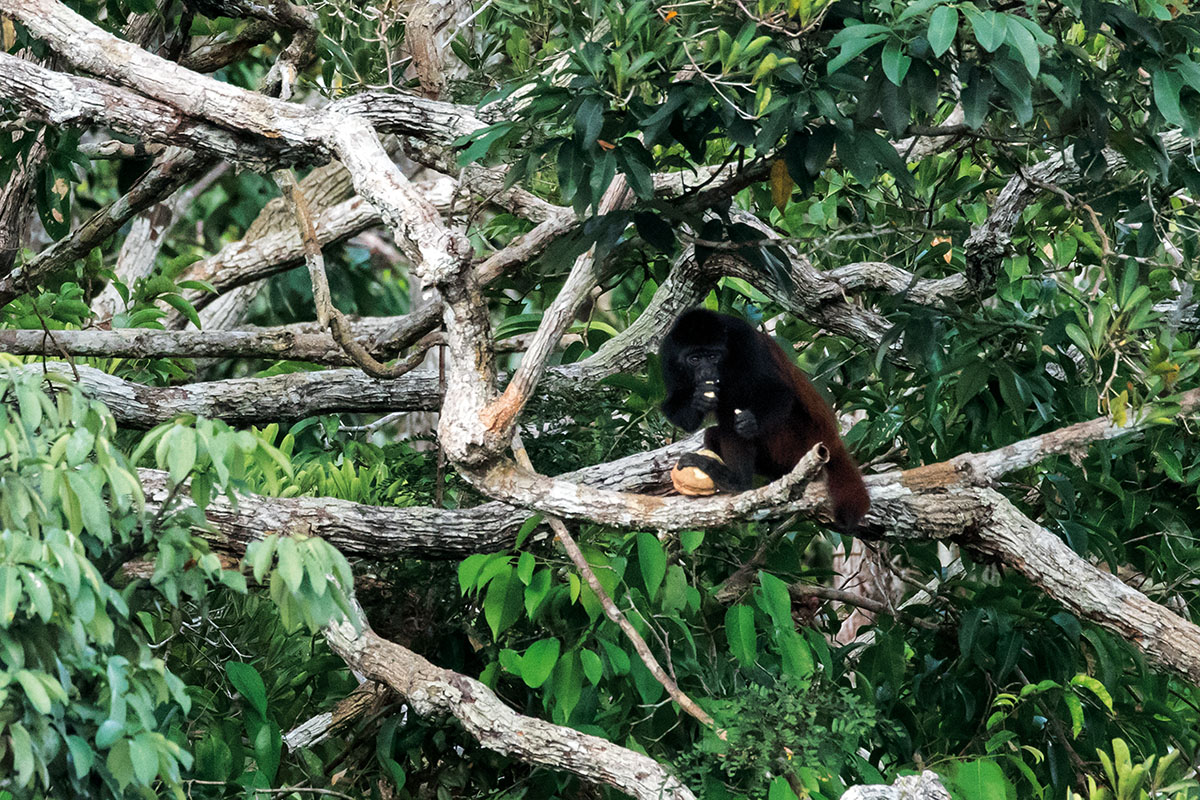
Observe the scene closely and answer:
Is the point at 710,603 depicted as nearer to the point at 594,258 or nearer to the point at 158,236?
the point at 594,258

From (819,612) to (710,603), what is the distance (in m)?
0.81

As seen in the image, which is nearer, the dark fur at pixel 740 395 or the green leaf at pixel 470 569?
the green leaf at pixel 470 569

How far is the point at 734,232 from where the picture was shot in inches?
191

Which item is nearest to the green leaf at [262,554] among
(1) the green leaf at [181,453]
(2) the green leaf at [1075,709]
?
(1) the green leaf at [181,453]

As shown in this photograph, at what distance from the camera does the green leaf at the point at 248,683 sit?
4.71 metres

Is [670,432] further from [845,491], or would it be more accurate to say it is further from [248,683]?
[248,683]

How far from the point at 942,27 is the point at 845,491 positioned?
1.68 meters

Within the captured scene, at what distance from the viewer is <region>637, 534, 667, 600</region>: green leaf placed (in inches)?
180

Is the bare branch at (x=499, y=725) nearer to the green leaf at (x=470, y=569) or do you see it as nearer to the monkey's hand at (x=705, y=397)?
the green leaf at (x=470, y=569)

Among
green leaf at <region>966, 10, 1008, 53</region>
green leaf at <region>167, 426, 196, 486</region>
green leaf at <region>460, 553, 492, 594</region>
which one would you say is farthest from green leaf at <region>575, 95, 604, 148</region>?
green leaf at <region>460, 553, 492, 594</region>

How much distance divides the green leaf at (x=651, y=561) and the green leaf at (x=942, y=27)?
2.04 m

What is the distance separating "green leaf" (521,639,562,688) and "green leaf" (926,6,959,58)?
8.25ft

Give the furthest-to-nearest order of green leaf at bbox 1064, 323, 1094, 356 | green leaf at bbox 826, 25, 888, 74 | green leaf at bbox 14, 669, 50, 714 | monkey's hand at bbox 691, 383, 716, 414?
1. monkey's hand at bbox 691, 383, 716, 414
2. green leaf at bbox 1064, 323, 1094, 356
3. green leaf at bbox 826, 25, 888, 74
4. green leaf at bbox 14, 669, 50, 714

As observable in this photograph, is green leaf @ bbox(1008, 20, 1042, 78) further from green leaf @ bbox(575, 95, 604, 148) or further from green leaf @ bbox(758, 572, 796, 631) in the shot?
green leaf @ bbox(758, 572, 796, 631)
